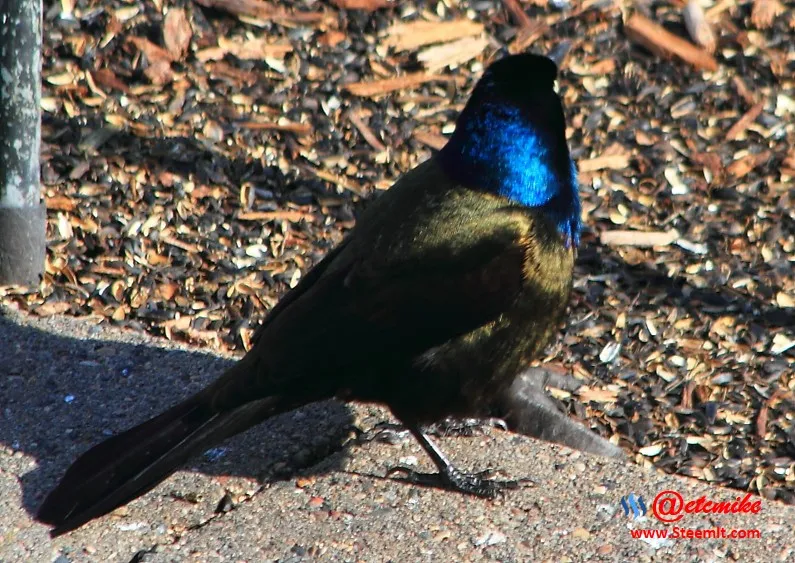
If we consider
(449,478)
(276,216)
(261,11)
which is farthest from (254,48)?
(449,478)

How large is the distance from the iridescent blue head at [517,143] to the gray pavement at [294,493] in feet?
2.49

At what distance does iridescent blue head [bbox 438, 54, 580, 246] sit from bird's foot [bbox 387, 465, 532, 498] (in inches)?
28.5

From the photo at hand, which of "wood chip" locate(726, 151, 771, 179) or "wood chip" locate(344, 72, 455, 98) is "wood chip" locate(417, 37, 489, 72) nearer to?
"wood chip" locate(344, 72, 455, 98)

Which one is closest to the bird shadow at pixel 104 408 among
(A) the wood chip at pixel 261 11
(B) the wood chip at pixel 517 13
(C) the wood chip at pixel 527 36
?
(A) the wood chip at pixel 261 11

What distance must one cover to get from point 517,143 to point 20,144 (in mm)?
1666

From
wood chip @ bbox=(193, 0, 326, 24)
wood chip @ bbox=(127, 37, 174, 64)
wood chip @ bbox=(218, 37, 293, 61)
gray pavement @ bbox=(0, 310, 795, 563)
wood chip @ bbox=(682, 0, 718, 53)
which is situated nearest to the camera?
gray pavement @ bbox=(0, 310, 795, 563)

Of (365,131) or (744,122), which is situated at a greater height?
(744,122)

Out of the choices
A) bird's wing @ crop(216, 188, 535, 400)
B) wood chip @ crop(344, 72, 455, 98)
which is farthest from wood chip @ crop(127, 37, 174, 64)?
bird's wing @ crop(216, 188, 535, 400)

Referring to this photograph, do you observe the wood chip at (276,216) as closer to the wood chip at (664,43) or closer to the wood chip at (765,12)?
the wood chip at (664,43)

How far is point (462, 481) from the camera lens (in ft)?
12.2

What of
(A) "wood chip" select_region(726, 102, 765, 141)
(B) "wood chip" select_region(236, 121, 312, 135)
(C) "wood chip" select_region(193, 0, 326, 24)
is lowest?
(B) "wood chip" select_region(236, 121, 312, 135)

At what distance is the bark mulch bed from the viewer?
14.5ft

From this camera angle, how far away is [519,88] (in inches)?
151

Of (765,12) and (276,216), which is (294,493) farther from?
(765,12)
